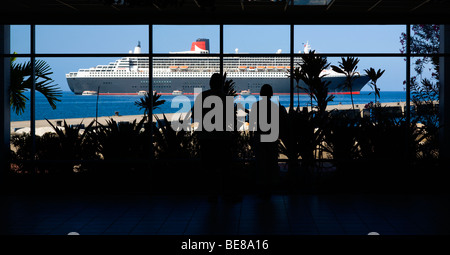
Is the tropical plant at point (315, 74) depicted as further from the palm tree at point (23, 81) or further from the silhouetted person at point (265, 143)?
the palm tree at point (23, 81)

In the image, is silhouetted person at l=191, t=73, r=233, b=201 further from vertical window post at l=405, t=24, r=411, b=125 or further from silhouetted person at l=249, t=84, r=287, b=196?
vertical window post at l=405, t=24, r=411, b=125

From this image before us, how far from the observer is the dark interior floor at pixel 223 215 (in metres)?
4.42

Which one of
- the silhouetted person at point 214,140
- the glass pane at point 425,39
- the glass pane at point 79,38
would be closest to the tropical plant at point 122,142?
the silhouetted person at point 214,140

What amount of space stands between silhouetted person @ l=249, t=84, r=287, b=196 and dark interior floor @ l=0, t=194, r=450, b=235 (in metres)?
0.34

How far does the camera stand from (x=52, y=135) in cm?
693

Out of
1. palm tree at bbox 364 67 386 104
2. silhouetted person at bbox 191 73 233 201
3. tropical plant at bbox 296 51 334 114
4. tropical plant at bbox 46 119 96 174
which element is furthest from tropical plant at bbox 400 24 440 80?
tropical plant at bbox 46 119 96 174

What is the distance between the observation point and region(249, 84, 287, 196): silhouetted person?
17.9ft
